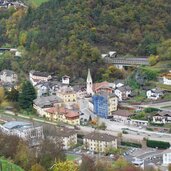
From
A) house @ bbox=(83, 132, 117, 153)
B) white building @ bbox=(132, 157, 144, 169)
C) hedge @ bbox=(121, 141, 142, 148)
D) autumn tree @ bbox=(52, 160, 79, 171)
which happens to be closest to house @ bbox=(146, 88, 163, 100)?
hedge @ bbox=(121, 141, 142, 148)

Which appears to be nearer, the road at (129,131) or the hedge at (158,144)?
the hedge at (158,144)

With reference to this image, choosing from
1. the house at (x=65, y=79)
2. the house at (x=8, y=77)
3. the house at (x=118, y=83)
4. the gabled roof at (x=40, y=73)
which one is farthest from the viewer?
the house at (x=8, y=77)

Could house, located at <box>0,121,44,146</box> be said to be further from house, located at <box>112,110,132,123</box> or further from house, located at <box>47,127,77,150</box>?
house, located at <box>112,110,132,123</box>

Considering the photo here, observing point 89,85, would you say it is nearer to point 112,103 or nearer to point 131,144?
point 112,103

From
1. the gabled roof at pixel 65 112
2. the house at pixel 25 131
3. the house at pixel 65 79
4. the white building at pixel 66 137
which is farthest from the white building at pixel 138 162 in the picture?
the house at pixel 65 79

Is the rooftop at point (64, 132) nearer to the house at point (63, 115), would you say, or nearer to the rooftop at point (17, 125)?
the rooftop at point (17, 125)

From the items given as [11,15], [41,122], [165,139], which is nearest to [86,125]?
[41,122]

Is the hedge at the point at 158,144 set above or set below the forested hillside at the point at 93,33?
below

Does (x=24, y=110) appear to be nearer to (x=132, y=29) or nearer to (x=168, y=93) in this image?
(x=168, y=93)
